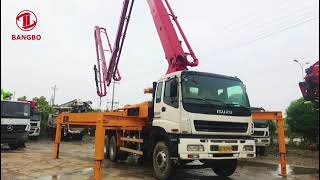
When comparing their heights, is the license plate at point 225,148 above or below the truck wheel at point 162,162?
above

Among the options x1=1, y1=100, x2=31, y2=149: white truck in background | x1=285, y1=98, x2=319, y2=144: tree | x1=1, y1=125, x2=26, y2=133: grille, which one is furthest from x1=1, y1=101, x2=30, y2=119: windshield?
x1=285, y1=98, x2=319, y2=144: tree

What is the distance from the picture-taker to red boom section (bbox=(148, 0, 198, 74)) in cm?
1187

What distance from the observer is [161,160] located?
29.9 ft

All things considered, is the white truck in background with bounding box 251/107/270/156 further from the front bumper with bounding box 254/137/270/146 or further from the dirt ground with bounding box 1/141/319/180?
the dirt ground with bounding box 1/141/319/180

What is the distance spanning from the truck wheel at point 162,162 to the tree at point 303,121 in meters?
13.2

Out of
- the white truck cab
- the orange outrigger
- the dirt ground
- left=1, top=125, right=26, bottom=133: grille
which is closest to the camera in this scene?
the white truck cab

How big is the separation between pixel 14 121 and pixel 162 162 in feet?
33.6

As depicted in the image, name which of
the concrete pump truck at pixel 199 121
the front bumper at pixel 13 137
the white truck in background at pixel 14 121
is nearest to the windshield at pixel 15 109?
the white truck in background at pixel 14 121

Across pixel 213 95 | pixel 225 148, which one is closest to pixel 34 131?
pixel 213 95

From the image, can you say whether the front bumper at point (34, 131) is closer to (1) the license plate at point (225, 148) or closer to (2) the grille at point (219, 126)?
(2) the grille at point (219, 126)

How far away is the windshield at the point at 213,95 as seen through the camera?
8.59 metres

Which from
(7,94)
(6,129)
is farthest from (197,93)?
(7,94)

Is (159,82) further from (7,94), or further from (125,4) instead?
(7,94)

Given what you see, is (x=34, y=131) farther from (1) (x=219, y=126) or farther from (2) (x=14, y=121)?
(1) (x=219, y=126)
